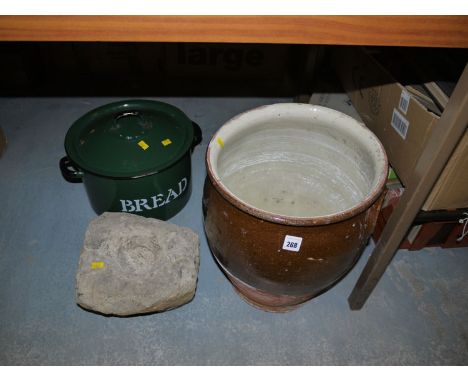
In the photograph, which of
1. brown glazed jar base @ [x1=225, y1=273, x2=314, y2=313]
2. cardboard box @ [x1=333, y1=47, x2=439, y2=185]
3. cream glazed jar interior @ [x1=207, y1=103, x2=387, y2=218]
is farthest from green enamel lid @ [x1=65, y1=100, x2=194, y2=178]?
cardboard box @ [x1=333, y1=47, x2=439, y2=185]

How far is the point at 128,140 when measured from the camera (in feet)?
3.80

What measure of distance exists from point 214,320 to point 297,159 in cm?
54

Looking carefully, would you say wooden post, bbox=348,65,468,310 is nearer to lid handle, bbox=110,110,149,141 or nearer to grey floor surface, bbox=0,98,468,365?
grey floor surface, bbox=0,98,468,365

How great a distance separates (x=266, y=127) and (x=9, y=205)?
103 cm

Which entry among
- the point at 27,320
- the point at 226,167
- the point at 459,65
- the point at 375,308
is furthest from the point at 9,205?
the point at 459,65

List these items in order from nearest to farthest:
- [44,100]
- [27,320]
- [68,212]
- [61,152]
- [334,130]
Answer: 1. [334,130]
2. [27,320]
3. [68,212]
4. [61,152]
5. [44,100]

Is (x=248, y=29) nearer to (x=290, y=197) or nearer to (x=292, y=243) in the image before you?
(x=292, y=243)

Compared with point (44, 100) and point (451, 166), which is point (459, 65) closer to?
point (451, 166)

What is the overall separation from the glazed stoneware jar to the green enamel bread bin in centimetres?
23

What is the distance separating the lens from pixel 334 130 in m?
0.93

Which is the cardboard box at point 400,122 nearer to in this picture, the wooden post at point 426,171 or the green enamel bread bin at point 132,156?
the wooden post at point 426,171

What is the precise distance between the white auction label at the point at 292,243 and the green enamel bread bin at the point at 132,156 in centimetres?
50

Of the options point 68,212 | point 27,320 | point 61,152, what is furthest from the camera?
point 61,152

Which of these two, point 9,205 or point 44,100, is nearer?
point 9,205
